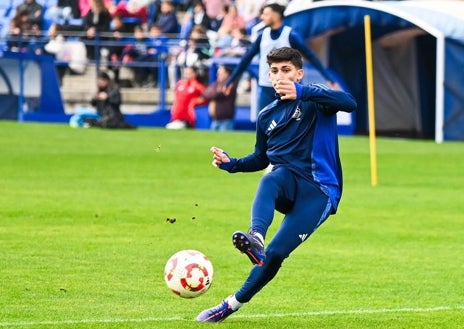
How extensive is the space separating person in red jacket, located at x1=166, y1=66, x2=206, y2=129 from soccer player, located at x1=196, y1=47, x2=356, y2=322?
23.6 metres

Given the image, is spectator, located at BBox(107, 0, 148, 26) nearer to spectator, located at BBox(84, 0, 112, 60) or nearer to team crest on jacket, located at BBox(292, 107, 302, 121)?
spectator, located at BBox(84, 0, 112, 60)

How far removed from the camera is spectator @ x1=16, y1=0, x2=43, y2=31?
37.4 metres

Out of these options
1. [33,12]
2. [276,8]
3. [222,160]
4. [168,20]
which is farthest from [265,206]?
[33,12]

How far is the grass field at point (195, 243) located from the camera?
9.74 metres

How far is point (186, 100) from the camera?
33.1 metres

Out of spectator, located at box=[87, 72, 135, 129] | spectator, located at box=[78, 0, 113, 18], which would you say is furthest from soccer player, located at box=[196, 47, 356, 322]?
spectator, located at box=[78, 0, 113, 18]

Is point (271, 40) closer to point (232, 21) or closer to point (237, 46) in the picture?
point (237, 46)

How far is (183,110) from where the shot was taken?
33.7m

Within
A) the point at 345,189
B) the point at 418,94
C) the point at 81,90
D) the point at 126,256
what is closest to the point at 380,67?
the point at 418,94

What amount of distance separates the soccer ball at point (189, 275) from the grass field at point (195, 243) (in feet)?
0.80

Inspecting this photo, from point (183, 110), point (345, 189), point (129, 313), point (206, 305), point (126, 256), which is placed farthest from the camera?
point (183, 110)

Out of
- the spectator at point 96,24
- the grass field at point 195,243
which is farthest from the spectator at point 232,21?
the grass field at point 195,243

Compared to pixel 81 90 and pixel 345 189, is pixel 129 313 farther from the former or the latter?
pixel 81 90

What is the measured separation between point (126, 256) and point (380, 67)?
22215 millimetres
